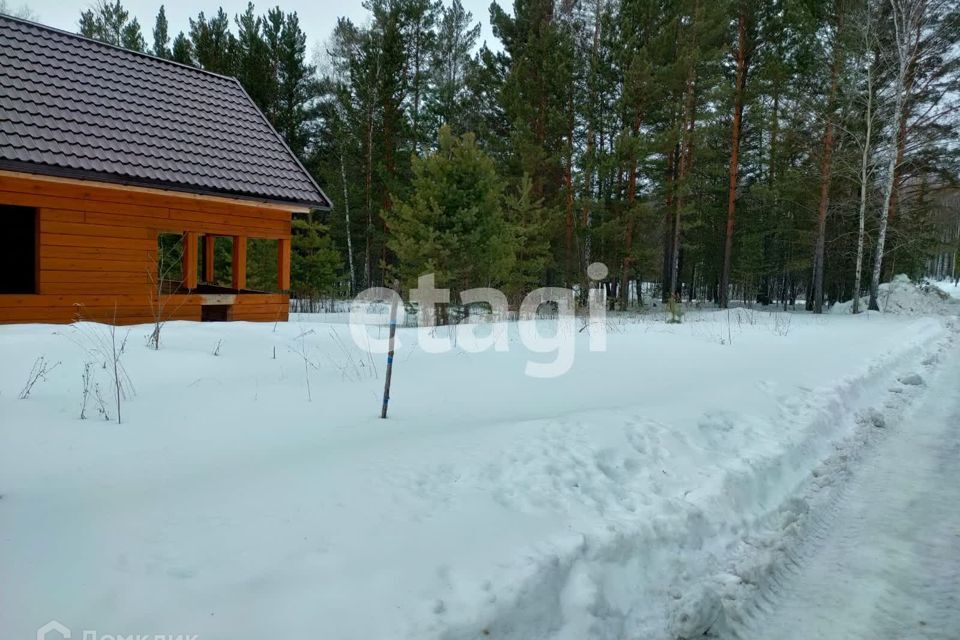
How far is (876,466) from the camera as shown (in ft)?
15.0

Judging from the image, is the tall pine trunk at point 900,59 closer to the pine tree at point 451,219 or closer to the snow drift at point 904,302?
the snow drift at point 904,302

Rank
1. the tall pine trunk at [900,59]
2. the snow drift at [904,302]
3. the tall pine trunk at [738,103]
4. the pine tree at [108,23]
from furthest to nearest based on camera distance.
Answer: the pine tree at [108,23] < the tall pine trunk at [738,103] < the snow drift at [904,302] < the tall pine trunk at [900,59]

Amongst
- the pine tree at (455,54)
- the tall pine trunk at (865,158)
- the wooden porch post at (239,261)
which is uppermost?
the pine tree at (455,54)

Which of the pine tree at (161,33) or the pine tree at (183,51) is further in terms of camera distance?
the pine tree at (161,33)

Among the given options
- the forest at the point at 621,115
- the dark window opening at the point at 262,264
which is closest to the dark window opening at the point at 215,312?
the forest at the point at 621,115

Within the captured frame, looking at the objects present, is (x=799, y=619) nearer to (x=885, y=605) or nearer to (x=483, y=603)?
(x=885, y=605)

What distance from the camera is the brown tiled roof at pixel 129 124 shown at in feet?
25.6

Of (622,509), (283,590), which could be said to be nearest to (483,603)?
(283,590)

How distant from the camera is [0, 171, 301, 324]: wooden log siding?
7.72 meters

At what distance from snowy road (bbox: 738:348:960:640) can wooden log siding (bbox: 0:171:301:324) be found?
28.7ft

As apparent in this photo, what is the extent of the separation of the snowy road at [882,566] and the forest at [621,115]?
1156cm

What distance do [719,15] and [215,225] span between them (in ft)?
63.1

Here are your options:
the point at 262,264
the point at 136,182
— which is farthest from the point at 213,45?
the point at 136,182

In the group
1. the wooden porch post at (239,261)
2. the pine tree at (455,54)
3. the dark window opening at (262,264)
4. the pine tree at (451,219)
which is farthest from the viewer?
the pine tree at (455,54)
